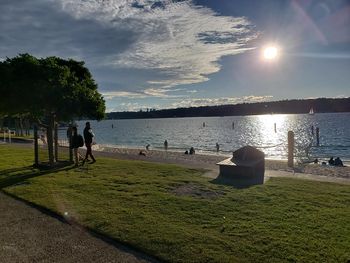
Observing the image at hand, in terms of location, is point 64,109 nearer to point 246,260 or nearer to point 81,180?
point 81,180

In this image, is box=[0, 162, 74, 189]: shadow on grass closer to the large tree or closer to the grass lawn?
the grass lawn

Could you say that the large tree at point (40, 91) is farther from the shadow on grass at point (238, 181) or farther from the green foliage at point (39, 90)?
the shadow on grass at point (238, 181)

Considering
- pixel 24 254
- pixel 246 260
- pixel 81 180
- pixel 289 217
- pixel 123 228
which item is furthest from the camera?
pixel 81 180

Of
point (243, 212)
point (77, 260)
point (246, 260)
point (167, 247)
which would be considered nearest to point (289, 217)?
point (243, 212)

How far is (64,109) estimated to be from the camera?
14094 mm

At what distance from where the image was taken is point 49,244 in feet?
18.6

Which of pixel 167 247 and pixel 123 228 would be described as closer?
pixel 167 247

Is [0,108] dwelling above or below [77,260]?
above

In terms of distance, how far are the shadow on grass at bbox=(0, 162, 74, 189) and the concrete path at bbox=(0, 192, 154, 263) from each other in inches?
167

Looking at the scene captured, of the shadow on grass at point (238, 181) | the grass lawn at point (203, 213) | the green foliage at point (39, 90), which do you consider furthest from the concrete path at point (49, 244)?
the green foliage at point (39, 90)

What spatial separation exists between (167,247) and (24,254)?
2254 millimetres

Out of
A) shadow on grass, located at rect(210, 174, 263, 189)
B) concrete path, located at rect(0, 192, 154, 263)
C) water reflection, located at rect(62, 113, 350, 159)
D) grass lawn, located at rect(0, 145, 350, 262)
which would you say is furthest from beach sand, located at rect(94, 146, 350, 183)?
concrete path, located at rect(0, 192, 154, 263)

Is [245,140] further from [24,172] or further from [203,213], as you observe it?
[203,213]

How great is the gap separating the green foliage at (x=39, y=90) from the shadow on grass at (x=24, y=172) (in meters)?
2.18
